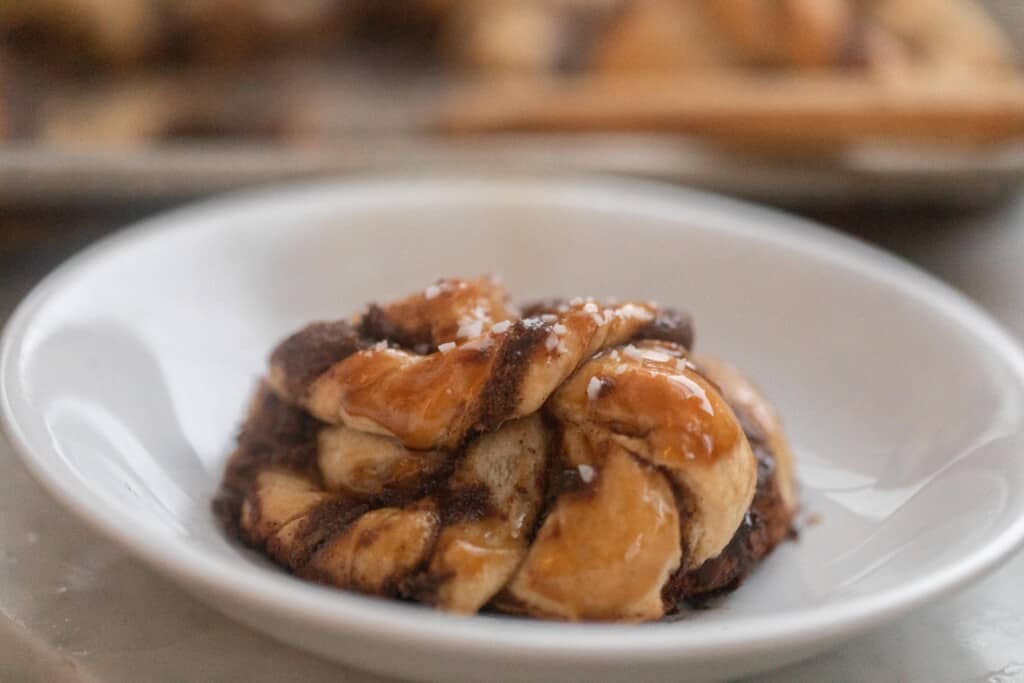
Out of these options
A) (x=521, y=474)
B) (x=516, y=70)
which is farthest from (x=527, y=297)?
(x=516, y=70)

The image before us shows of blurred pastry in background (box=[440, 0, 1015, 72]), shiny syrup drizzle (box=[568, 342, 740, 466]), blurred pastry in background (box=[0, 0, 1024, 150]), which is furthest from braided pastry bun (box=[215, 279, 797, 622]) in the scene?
blurred pastry in background (box=[440, 0, 1015, 72])

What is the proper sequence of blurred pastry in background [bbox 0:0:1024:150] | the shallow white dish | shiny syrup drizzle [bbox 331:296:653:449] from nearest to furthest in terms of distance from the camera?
1. the shallow white dish
2. shiny syrup drizzle [bbox 331:296:653:449]
3. blurred pastry in background [bbox 0:0:1024:150]

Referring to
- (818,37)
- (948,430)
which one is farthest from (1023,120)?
(948,430)

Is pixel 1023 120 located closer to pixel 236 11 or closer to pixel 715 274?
pixel 715 274

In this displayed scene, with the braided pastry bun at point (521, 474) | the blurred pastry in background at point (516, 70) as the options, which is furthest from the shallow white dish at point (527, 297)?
the blurred pastry in background at point (516, 70)

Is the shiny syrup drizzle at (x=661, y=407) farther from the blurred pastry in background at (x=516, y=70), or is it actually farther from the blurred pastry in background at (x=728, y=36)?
the blurred pastry in background at (x=728, y=36)

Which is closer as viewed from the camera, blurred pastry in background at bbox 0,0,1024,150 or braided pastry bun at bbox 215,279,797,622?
braided pastry bun at bbox 215,279,797,622

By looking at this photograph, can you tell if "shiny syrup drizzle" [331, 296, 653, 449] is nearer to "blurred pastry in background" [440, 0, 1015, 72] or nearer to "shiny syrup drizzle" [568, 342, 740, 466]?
"shiny syrup drizzle" [568, 342, 740, 466]
